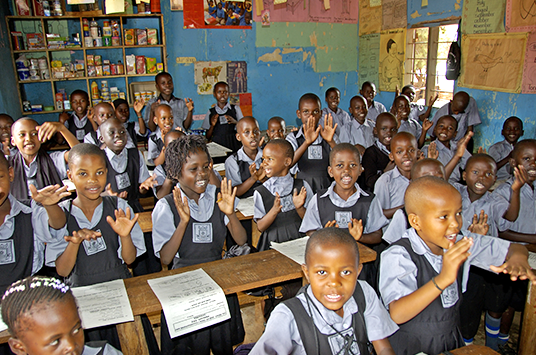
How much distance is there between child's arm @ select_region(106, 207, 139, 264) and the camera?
181cm

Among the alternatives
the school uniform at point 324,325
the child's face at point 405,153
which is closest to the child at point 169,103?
the child's face at point 405,153

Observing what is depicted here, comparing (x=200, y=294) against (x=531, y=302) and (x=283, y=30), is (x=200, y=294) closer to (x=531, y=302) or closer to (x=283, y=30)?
(x=531, y=302)

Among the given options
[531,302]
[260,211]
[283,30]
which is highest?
[283,30]

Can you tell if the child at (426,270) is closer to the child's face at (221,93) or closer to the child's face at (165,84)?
the child's face at (221,93)

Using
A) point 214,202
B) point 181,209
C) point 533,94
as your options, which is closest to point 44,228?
point 181,209

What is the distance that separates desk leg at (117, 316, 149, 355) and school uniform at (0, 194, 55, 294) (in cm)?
57

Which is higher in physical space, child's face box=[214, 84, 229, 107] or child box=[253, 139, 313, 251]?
child's face box=[214, 84, 229, 107]


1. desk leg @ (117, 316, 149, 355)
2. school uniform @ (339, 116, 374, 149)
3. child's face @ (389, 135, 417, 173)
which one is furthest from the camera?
school uniform @ (339, 116, 374, 149)

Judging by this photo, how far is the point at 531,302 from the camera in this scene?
1804mm

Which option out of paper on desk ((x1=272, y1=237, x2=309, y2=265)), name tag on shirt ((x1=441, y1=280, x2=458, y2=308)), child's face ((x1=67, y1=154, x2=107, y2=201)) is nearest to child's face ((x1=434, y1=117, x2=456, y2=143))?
paper on desk ((x1=272, y1=237, x2=309, y2=265))

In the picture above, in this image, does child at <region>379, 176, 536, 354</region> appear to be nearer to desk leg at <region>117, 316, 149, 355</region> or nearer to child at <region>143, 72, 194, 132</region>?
desk leg at <region>117, 316, 149, 355</region>

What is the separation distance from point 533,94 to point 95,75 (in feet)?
19.2

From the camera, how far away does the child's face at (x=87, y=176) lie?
1921mm

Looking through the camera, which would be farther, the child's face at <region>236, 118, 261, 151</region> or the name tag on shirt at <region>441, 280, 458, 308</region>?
the child's face at <region>236, 118, 261, 151</region>
